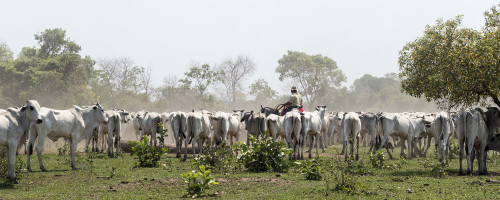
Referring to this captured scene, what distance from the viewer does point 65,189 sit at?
11.1 m

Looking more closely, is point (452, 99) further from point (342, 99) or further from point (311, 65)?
point (342, 99)

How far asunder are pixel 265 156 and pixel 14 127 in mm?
7242

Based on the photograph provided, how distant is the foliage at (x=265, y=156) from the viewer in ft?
47.2

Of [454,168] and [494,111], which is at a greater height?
[494,111]

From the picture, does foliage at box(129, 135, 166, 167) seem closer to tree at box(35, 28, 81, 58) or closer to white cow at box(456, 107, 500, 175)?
white cow at box(456, 107, 500, 175)

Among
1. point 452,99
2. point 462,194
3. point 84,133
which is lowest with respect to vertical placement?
point 462,194

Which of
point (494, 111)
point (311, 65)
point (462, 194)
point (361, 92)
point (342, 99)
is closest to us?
point (462, 194)

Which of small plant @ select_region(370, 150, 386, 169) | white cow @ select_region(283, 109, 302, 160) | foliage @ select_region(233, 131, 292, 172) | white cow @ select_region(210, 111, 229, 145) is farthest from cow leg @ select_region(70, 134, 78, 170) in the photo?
small plant @ select_region(370, 150, 386, 169)

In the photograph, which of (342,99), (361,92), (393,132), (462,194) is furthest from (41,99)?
(361,92)

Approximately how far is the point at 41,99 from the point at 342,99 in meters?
62.9

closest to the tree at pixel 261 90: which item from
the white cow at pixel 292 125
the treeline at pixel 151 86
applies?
the treeline at pixel 151 86

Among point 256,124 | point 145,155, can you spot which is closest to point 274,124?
point 256,124

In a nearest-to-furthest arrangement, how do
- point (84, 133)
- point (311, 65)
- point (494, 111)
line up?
point (494, 111) → point (84, 133) → point (311, 65)

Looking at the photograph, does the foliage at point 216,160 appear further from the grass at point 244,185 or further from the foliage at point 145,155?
the foliage at point 145,155
